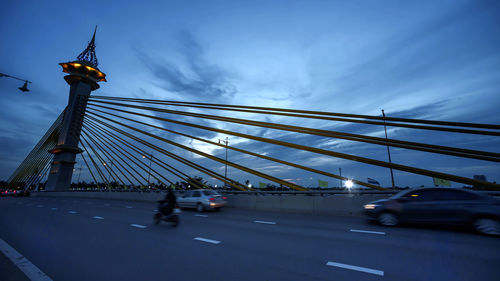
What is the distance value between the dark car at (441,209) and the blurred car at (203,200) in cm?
827

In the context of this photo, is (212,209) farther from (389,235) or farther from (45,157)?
(45,157)

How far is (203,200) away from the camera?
1380 cm

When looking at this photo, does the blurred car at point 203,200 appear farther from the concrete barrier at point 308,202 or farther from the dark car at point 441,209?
the dark car at point 441,209

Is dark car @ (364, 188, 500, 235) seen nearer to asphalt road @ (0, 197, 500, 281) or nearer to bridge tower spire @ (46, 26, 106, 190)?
asphalt road @ (0, 197, 500, 281)

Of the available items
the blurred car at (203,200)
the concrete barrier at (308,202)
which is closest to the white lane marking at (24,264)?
the blurred car at (203,200)

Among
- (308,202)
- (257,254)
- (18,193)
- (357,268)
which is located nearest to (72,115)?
(18,193)

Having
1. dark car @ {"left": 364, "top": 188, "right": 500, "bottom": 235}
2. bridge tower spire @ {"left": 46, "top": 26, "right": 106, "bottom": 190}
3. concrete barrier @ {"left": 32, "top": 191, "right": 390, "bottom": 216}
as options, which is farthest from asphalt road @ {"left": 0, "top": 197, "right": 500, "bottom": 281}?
bridge tower spire @ {"left": 46, "top": 26, "right": 106, "bottom": 190}

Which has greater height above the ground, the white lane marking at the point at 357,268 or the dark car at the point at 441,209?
the dark car at the point at 441,209

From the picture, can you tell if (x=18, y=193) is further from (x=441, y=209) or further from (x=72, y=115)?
(x=441, y=209)

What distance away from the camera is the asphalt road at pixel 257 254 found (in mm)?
3768

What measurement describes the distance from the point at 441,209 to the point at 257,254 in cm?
701

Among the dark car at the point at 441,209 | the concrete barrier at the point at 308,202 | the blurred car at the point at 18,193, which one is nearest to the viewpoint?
the dark car at the point at 441,209

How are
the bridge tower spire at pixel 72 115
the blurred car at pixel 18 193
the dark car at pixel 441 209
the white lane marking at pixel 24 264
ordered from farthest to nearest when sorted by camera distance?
the blurred car at pixel 18 193
the bridge tower spire at pixel 72 115
the dark car at pixel 441 209
the white lane marking at pixel 24 264

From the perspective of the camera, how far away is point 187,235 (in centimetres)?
693
